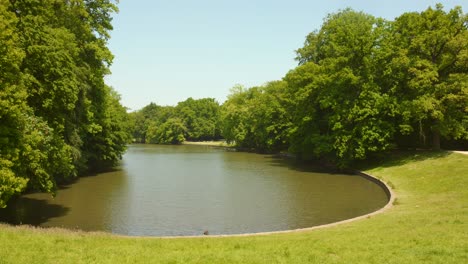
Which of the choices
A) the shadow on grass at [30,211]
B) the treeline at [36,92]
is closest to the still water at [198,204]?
the shadow on grass at [30,211]

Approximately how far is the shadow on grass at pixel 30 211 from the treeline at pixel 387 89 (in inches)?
1159

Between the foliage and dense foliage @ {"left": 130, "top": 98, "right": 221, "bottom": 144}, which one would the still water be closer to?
the foliage

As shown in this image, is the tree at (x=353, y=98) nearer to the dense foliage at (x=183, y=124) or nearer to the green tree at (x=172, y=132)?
the green tree at (x=172, y=132)

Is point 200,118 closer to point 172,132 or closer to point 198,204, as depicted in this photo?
point 172,132

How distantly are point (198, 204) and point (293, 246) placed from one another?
15.5 m

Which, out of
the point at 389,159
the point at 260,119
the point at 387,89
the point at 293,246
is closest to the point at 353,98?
the point at 387,89

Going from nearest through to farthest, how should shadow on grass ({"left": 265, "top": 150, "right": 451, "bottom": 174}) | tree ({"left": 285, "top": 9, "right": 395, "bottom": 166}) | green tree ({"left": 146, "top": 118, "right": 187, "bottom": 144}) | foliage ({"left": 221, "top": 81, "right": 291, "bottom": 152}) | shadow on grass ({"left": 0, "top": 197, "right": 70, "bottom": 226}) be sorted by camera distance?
1. shadow on grass ({"left": 0, "top": 197, "right": 70, "bottom": 226})
2. shadow on grass ({"left": 265, "top": 150, "right": 451, "bottom": 174})
3. tree ({"left": 285, "top": 9, "right": 395, "bottom": 166})
4. foliage ({"left": 221, "top": 81, "right": 291, "bottom": 152})
5. green tree ({"left": 146, "top": 118, "right": 187, "bottom": 144})

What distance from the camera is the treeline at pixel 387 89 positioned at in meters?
38.7

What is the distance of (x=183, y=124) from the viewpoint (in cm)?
14662

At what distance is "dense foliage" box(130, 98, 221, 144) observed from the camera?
14550 cm

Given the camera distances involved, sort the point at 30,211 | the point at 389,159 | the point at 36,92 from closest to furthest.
→ the point at 36,92 → the point at 30,211 → the point at 389,159

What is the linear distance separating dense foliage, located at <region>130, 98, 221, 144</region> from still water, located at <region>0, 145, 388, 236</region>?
4023 inches

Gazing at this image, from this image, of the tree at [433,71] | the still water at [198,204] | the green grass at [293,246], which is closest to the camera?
the green grass at [293,246]

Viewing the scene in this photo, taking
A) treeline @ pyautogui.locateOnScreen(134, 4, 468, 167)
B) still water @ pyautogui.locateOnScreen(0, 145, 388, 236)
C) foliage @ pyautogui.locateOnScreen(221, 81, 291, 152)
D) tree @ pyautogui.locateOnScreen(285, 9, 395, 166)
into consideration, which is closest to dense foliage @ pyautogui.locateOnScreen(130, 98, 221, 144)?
foliage @ pyautogui.locateOnScreen(221, 81, 291, 152)
